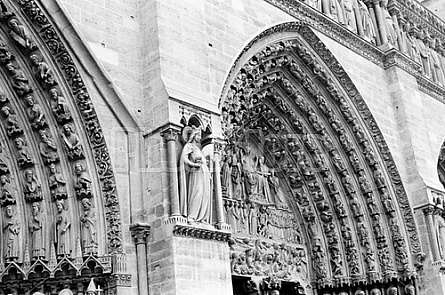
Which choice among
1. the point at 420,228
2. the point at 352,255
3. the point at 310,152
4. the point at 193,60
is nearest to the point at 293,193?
the point at 310,152

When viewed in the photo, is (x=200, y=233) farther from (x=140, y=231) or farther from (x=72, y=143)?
(x=72, y=143)

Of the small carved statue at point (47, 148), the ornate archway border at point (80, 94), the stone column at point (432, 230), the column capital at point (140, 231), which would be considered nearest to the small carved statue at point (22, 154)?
the small carved statue at point (47, 148)

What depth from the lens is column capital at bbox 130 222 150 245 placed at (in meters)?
7.21

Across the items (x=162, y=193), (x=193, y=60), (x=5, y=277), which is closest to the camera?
(x=5, y=277)

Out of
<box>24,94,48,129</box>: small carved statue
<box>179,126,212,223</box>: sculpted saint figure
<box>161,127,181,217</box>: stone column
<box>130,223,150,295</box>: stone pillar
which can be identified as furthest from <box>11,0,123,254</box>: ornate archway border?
<box>179,126,212,223</box>: sculpted saint figure

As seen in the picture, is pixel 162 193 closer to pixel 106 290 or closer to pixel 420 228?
pixel 106 290

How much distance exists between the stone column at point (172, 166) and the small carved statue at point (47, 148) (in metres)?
1.25

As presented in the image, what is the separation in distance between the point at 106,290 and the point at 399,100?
788cm

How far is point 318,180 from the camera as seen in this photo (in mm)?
11812

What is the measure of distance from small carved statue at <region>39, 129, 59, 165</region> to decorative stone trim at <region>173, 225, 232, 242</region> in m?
1.62

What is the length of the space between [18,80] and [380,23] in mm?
8449

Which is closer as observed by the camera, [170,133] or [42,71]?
[42,71]

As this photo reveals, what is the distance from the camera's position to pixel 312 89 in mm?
11625

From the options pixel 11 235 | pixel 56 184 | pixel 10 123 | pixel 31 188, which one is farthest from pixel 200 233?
pixel 10 123
